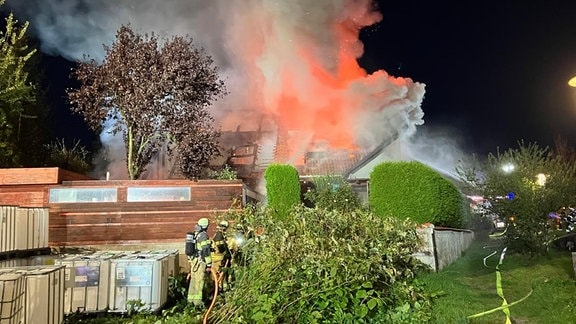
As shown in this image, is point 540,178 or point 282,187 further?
point 540,178

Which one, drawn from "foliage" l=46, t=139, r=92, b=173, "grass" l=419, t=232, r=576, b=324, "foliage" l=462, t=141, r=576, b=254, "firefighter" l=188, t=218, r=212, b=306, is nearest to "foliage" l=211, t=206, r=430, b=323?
"grass" l=419, t=232, r=576, b=324

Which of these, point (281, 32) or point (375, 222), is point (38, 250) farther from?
point (281, 32)

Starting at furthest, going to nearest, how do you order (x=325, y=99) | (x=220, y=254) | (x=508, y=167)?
(x=325, y=99) → (x=508, y=167) → (x=220, y=254)

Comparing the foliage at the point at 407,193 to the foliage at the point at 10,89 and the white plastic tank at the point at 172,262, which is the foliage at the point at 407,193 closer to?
the white plastic tank at the point at 172,262

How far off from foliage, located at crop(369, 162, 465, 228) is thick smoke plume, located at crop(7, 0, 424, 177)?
14.3 meters

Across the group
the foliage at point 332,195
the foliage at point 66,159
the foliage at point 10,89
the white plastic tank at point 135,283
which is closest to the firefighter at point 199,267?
the white plastic tank at point 135,283

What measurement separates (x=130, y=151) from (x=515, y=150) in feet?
36.5

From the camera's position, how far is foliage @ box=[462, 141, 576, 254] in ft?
37.0

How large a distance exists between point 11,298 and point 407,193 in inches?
353

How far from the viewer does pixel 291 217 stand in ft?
26.5

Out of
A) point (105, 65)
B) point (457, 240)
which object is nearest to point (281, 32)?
point (105, 65)

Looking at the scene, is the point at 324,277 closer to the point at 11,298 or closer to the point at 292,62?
the point at 11,298

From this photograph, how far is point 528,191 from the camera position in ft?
38.0

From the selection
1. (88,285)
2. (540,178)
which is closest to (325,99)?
(540,178)
